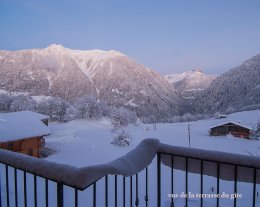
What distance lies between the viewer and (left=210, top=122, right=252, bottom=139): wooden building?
39250 millimetres

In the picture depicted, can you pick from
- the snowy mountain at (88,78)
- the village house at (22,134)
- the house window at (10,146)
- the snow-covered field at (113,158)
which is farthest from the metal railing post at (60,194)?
the snowy mountain at (88,78)

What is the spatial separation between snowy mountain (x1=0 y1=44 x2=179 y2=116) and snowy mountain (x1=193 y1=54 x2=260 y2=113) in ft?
60.4

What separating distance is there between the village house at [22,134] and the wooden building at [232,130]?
26.7 m

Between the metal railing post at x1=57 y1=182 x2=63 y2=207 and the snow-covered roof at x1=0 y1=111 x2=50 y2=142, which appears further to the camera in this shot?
the snow-covered roof at x1=0 y1=111 x2=50 y2=142

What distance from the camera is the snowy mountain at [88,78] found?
122m

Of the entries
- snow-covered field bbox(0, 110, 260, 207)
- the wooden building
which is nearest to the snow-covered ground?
snow-covered field bbox(0, 110, 260, 207)

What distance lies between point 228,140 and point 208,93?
214 feet

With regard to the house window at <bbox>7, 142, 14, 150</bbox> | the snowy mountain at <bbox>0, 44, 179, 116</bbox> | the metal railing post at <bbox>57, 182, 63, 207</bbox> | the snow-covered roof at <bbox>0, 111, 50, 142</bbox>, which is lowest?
the house window at <bbox>7, 142, 14, 150</bbox>

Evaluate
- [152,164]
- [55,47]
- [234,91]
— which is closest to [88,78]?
[55,47]

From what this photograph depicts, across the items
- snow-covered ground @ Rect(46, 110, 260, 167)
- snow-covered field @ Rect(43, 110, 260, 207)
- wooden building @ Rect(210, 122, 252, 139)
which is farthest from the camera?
wooden building @ Rect(210, 122, 252, 139)

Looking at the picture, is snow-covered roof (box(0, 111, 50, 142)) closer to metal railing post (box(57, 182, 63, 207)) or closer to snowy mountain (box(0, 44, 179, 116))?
metal railing post (box(57, 182, 63, 207))

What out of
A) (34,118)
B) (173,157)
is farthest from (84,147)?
(173,157)

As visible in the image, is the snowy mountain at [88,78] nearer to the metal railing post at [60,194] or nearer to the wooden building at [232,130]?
the wooden building at [232,130]

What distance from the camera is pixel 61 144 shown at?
90.5 ft
